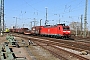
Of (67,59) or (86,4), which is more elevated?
(86,4)

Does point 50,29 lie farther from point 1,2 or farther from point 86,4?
point 1,2

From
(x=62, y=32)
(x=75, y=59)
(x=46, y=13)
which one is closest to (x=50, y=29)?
(x=62, y=32)

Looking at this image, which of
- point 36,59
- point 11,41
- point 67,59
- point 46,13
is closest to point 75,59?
point 67,59

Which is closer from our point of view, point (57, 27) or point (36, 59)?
point (36, 59)

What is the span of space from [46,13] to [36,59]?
56377 millimetres

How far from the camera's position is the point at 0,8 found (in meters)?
43.2

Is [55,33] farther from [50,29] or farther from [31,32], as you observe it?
[31,32]

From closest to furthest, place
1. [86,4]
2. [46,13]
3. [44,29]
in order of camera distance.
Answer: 1. [86,4]
2. [44,29]
3. [46,13]

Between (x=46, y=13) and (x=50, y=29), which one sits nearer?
(x=50, y=29)

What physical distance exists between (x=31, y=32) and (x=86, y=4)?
92.4ft

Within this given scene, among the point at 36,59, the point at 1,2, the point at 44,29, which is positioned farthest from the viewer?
the point at 44,29

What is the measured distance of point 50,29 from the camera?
50125mm

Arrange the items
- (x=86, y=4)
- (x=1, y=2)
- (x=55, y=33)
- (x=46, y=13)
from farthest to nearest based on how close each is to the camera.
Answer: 1. (x=46, y=13)
2. (x=86, y=4)
3. (x=55, y=33)
4. (x=1, y=2)

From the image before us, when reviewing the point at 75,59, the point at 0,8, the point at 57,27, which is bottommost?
the point at 75,59
